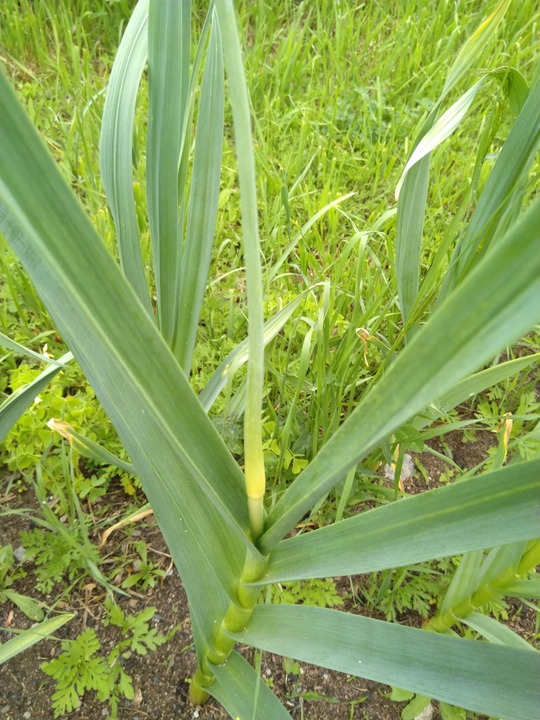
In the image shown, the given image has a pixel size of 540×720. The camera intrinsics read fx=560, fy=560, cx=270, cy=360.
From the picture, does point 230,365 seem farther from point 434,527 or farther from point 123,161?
point 434,527

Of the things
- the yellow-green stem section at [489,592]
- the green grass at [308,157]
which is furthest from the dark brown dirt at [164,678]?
the green grass at [308,157]

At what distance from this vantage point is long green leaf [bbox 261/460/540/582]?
421mm

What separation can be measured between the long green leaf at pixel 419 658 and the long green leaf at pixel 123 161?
0.39m

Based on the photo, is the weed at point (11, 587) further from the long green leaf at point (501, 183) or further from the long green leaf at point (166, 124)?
the long green leaf at point (501, 183)

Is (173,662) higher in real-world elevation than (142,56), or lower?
lower

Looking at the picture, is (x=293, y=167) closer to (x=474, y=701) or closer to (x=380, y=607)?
(x=380, y=607)

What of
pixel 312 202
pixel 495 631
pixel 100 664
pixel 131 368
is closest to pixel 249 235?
pixel 131 368

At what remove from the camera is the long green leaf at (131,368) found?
355 millimetres

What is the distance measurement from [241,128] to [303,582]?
0.79 meters

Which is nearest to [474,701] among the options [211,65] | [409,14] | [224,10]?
[224,10]

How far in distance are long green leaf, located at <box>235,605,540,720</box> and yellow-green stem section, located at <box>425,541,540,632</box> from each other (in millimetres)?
233

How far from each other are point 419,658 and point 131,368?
377 mm

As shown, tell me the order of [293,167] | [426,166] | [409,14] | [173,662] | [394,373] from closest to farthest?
[394,373] < [426,166] < [173,662] < [293,167] < [409,14]

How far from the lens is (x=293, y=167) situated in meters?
1.58
